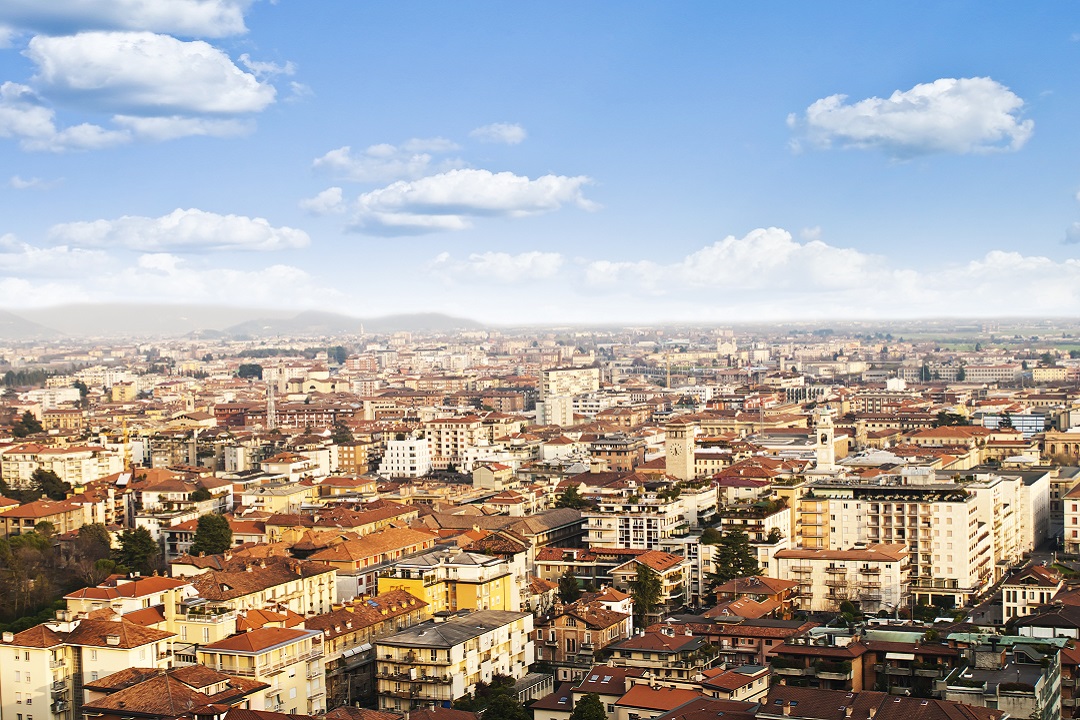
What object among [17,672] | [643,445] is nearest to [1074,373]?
[643,445]

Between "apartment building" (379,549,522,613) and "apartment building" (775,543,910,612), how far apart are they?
5.29m

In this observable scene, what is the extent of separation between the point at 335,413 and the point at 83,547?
3569 centimetres

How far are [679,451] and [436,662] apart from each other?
20.3 meters

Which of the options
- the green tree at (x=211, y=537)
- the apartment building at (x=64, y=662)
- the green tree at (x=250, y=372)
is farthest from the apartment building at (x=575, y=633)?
the green tree at (x=250, y=372)

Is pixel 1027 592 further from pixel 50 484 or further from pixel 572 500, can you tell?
pixel 50 484

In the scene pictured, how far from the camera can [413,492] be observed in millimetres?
38156

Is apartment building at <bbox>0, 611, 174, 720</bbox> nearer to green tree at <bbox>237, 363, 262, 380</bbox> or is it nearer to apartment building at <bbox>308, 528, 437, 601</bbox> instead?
apartment building at <bbox>308, 528, 437, 601</bbox>

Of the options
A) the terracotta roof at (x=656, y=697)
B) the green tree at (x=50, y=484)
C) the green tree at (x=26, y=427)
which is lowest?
the terracotta roof at (x=656, y=697)

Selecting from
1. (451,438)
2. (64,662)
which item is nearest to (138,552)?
(64,662)

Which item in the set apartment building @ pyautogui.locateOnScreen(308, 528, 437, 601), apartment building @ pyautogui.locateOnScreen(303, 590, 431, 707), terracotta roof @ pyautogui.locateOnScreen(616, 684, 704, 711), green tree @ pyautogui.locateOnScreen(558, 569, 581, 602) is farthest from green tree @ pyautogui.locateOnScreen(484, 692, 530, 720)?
green tree @ pyautogui.locateOnScreen(558, 569, 581, 602)

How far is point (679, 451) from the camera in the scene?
1529 inches

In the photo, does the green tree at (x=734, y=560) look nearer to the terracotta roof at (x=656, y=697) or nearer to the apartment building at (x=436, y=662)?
the apartment building at (x=436, y=662)

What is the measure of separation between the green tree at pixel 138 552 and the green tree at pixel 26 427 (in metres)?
24.6

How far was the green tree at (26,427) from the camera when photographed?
174 feet
